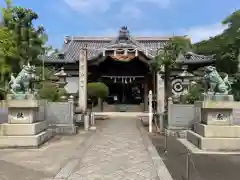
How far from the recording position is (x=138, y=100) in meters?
34.8

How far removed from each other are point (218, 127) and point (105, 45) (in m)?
25.6

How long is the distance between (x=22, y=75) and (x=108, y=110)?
68.5 ft

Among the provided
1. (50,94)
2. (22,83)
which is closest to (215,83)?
(22,83)

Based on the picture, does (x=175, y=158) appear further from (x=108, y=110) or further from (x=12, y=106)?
(x=108, y=110)

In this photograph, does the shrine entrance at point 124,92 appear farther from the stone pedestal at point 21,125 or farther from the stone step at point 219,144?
the stone step at point 219,144

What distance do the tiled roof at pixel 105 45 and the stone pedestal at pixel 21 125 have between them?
13.8 metres

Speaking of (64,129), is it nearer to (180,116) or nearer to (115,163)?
(180,116)

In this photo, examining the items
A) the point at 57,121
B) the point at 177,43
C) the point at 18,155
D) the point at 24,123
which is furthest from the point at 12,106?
the point at 177,43

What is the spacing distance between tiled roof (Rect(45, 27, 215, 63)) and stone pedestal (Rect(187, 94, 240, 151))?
15.3 metres

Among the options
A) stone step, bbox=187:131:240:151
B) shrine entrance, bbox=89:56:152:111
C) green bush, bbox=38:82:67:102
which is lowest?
stone step, bbox=187:131:240:151

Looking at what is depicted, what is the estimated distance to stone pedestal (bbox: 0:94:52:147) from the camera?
11102mm

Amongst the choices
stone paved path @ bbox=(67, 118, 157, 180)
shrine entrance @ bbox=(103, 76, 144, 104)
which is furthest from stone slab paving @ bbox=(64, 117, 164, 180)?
shrine entrance @ bbox=(103, 76, 144, 104)

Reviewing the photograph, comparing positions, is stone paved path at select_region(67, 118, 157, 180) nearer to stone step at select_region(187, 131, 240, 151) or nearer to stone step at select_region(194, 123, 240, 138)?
stone step at select_region(187, 131, 240, 151)

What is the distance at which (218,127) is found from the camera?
34.3ft
